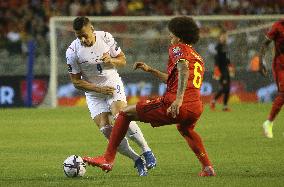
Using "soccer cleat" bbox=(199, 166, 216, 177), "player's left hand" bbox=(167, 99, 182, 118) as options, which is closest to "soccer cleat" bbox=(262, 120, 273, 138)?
"soccer cleat" bbox=(199, 166, 216, 177)

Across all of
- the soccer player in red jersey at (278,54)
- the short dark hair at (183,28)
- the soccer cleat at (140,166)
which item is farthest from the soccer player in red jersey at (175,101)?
the soccer player in red jersey at (278,54)

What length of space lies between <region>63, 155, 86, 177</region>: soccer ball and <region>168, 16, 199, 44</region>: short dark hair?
6.15ft

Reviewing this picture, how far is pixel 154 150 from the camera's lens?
1489 centimetres

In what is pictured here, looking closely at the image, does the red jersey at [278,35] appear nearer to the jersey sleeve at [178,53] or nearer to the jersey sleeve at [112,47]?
the jersey sleeve at [112,47]

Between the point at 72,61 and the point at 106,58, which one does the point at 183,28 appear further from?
the point at 72,61

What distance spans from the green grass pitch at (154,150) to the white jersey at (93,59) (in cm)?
122

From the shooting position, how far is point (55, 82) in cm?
2641

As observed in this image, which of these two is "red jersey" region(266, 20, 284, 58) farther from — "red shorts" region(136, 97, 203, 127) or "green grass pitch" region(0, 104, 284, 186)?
"red shorts" region(136, 97, 203, 127)

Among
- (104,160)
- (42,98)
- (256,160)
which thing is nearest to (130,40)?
(42,98)

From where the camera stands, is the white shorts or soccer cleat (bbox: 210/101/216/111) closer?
the white shorts

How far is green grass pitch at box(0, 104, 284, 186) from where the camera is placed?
35.2 ft

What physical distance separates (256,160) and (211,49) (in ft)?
47.6

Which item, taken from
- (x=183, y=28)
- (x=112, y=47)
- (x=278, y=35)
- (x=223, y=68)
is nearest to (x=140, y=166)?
(x=112, y=47)

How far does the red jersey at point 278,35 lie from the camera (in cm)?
1600
